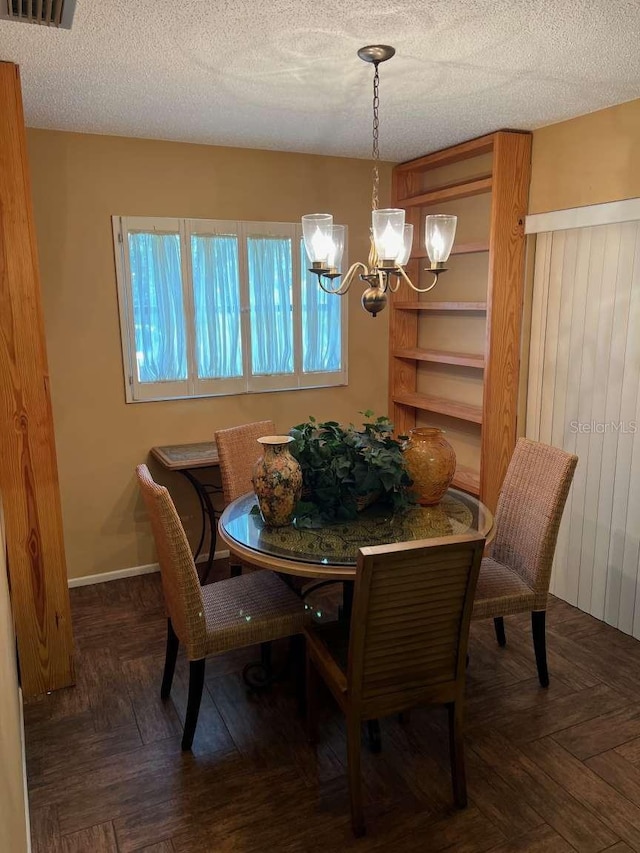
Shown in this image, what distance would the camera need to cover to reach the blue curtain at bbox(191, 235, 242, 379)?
11.8ft

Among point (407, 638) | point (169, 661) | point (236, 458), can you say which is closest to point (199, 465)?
point (236, 458)

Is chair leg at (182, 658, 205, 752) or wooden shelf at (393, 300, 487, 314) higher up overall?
wooden shelf at (393, 300, 487, 314)

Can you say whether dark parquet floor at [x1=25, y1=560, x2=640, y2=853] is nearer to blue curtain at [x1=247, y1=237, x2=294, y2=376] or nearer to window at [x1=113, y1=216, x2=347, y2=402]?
window at [x1=113, y1=216, x2=347, y2=402]

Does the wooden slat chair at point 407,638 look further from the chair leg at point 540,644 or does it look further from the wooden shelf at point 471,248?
the wooden shelf at point 471,248

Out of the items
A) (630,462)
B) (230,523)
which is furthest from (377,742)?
(630,462)

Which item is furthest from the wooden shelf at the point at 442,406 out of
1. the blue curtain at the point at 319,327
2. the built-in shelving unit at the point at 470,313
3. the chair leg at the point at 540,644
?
the chair leg at the point at 540,644

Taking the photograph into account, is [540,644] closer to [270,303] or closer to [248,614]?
[248,614]

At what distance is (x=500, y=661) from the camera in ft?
9.10

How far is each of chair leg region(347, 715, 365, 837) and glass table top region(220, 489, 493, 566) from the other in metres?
0.49

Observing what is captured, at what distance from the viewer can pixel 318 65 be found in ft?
7.52

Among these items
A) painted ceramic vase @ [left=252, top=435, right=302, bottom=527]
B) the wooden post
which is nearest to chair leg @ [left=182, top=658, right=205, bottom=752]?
painted ceramic vase @ [left=252, top=435, right=302, bottom=527]

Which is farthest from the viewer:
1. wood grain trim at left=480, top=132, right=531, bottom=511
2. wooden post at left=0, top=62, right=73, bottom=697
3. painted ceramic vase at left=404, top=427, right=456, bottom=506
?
wood grain trim at left=480, top=132, right=531, bottom=511

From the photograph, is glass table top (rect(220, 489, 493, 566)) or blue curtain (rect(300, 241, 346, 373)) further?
blue curtain (rect(300, 241, 346, 373))

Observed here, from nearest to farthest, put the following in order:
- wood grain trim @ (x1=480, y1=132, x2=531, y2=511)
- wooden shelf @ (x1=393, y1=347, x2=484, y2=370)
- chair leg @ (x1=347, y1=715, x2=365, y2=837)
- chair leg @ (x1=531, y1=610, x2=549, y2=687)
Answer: chair leg @ (x1=347, y1=715, x2=365, y2=837) → chair leg @ (x1=531, y1=610, x2=549, y2=687) → wood grain trim @ (x1=480, y1=132, x2=531, y2=511) → wooden shelf @ (x1=393, y1=347, x2=484, y2=370)
